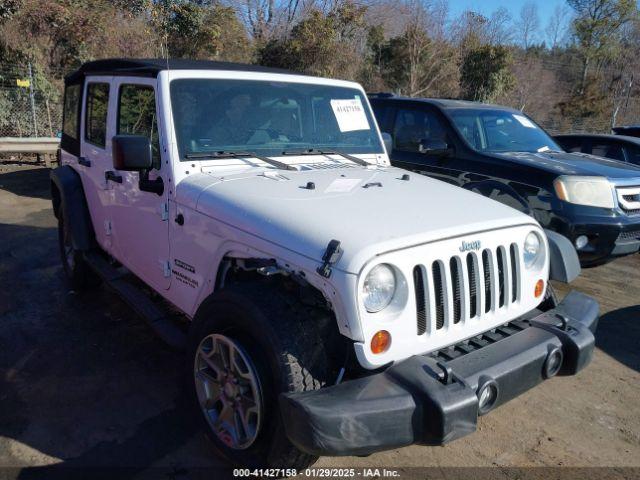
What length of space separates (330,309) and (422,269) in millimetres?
449

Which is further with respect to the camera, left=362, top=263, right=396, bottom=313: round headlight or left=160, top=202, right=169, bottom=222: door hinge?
left=160, top=202, right=169, bottom=222: door hinge

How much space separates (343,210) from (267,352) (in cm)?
79

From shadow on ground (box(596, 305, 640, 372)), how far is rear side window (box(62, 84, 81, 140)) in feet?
16.2

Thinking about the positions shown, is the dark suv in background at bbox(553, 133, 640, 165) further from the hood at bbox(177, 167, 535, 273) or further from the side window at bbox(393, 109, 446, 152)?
the hood at bbox(177, 167, 535, 273)

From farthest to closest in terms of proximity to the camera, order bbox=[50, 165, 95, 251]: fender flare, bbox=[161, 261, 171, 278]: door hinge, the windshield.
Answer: the windshield, bbox=[50, 165, 95, 251]: fender flare, bbox=[161, 261, 171, 278]: door hinge

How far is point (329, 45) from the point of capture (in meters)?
17.5

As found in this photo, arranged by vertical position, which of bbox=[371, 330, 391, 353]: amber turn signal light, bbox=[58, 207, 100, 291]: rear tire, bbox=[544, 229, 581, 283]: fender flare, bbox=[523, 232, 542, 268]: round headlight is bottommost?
bbox=[58, 207, 100, 291]: rear tire

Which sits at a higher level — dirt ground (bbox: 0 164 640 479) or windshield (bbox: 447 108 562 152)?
windshield (bbox: 447 108 562 152)

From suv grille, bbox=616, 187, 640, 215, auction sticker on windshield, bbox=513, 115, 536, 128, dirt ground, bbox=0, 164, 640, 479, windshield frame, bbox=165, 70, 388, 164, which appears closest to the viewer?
dirt ground, bbox=0, 164, 640, 479

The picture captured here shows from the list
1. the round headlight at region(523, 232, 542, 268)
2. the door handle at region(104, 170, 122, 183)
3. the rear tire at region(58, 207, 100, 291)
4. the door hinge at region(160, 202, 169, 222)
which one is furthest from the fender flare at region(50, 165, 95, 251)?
the round headlight at region(523, 232, 542, 268)

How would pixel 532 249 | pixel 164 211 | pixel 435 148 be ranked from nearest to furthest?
pixel 532 249
pixel 164 211
pixel 435 148

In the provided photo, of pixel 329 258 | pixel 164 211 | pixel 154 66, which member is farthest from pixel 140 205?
pixel 329 258

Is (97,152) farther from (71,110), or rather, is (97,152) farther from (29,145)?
(29,145)

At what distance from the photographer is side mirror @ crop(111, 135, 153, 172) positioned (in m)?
3.01
